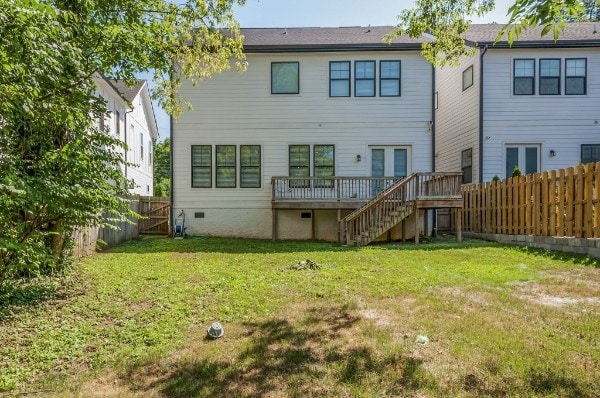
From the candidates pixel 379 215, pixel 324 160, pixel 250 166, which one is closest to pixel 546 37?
pixel 324 160

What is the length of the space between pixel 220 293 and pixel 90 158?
93.5 inches

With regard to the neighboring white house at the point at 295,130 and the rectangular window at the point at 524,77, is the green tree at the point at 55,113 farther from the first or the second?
the rectangular window at the point at 524,77

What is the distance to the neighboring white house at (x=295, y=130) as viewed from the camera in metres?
12.9

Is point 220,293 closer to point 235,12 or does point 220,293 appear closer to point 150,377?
point 150,377

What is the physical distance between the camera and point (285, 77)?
43.2ft

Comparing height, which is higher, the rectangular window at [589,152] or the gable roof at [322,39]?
the gable roof at [322,39]

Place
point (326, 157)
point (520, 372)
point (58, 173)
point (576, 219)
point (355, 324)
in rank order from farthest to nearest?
point (326, 157)
point (576, 219)
point (58, 173)
point (355, 324)
point (520, 372)

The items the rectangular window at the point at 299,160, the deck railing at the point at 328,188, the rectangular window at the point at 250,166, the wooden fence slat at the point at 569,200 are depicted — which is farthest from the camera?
the rectangular window at the point at 250,166

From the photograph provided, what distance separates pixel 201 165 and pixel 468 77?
10.3 m

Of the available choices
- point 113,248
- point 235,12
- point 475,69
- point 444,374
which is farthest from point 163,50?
point 475,69

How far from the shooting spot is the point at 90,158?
4672mm

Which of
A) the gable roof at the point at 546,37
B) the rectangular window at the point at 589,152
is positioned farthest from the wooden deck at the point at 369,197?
the rectangular window at the point at 589,152

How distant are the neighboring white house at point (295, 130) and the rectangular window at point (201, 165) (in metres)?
0.03

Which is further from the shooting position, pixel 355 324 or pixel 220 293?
pixel 220 293
